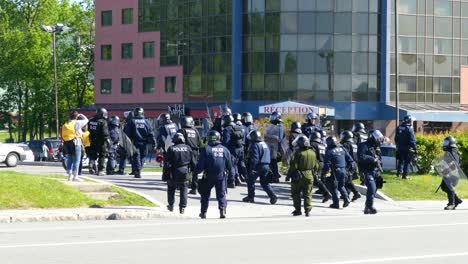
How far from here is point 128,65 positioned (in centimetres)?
8519

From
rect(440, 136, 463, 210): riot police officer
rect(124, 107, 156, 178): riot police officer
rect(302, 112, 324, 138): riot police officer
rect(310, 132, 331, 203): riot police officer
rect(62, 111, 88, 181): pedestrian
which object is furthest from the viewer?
rect(124, 107, 156, 178): riot police officer

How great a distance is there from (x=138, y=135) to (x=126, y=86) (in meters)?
58.0

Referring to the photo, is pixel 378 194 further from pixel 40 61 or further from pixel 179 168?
pixel 40 61

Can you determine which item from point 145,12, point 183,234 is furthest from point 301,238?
point 145,12

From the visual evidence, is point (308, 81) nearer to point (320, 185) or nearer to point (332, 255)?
point (320, 185)

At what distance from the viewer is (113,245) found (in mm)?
14688

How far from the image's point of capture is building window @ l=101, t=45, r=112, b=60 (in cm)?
8700

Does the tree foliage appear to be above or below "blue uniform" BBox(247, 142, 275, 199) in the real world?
above

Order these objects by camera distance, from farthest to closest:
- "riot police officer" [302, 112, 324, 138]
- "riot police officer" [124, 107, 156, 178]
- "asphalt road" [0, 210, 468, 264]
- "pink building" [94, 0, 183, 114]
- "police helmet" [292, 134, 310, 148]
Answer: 1. "pink building" [94, 0, 183, 114]
2. "riot police officer" [124, 107, 156, 178]
3. "riot police officer" [302, 112, 324, 138]
4. "police helmet" [292, 134, 310, 148]
5. "asphalt road" [0, 210, 468, 264]

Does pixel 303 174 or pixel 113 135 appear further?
pixel 113 135

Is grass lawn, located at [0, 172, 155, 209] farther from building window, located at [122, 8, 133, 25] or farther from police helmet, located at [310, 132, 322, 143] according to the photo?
building window, located at [122, 8, 133, 25]

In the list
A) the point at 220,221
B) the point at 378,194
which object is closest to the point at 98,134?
the point at 378,194

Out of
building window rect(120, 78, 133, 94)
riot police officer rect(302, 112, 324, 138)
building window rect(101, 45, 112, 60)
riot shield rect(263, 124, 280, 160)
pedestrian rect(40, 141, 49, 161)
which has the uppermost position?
building window rect(101, 45, 112, 60)

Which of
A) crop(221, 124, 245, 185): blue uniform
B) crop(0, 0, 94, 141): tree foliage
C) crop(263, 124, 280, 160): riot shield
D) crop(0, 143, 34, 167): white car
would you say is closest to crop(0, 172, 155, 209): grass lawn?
crop(221, 124, 245, 185): blue uniform
